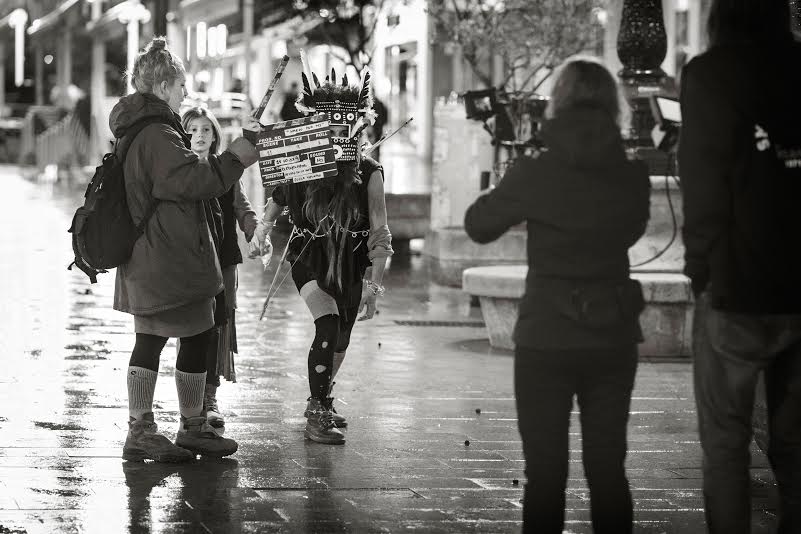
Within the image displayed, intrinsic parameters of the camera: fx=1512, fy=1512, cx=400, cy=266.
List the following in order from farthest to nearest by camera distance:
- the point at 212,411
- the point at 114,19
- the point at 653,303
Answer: the point at 114,19 → the point at 653,303 → the point at 212,411

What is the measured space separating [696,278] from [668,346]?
5.87 meters

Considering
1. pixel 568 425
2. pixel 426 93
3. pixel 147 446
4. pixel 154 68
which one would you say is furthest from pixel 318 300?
pixel 426 93

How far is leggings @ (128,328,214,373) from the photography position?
6.56 metres

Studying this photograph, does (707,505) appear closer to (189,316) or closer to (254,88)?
(189,316)

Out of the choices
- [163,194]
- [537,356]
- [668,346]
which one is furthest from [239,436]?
[668,346]

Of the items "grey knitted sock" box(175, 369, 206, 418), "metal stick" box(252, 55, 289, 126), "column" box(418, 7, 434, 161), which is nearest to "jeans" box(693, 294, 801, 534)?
"metal stick" box(252, 55, 289, 126)

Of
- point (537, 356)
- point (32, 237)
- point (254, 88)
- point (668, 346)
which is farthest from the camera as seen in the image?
point (254, 88)

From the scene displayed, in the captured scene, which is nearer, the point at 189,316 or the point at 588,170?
the point at 588,170

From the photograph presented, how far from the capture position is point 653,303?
33.1ft

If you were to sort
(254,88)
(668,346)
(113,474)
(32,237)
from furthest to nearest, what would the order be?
(254,88)
(32,237)
(668,346)
(113,474)

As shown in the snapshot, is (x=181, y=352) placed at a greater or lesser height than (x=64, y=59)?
lesser

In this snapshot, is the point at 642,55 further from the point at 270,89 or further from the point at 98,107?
the point at 98,107

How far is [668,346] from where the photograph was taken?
10.3 metres

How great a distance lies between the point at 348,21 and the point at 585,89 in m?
18.8
